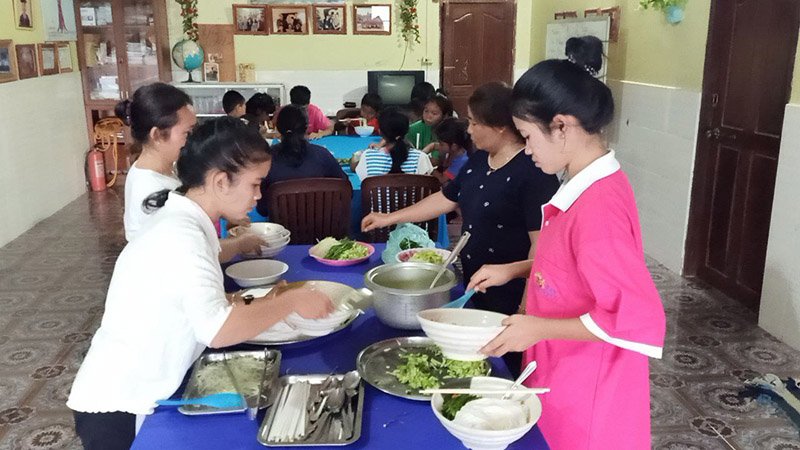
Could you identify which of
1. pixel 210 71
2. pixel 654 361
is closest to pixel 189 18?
pixel 210 71

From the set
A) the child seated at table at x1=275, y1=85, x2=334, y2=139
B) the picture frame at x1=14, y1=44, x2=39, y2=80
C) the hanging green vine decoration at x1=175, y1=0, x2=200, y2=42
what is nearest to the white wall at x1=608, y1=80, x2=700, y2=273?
the child seated at table at x1=275, y1=85, x2=334, y2=139

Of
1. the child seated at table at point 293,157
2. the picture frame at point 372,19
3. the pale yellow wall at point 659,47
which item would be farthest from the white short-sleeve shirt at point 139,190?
the picture frame at point 372,19

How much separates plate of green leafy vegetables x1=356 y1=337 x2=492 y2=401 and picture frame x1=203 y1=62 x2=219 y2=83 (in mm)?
6687

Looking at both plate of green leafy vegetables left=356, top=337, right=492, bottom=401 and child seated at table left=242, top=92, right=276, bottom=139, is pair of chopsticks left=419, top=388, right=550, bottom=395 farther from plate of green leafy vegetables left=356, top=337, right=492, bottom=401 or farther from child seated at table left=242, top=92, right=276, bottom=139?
child seated at table left=242, top=92, right=276, bottom=139

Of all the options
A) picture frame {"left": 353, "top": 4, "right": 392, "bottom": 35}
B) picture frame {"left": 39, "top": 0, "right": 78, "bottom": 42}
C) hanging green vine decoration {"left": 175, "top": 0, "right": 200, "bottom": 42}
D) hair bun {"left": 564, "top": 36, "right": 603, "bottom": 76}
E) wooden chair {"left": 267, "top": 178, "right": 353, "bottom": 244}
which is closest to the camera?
wooden chair {"left": 267, "top": 178, "right": 353, "bottom": 244}

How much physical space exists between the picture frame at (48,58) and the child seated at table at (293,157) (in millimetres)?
3805

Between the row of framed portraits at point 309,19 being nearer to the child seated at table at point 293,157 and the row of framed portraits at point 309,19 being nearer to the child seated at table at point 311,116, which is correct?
the child seated at table at point 311,116

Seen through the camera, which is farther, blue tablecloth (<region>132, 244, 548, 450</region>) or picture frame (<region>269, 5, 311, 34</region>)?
picture frame (<region>269, 5, 311, 34</region>)

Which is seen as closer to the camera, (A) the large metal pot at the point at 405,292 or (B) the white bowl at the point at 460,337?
(B) the white bowl at the point at 460,337

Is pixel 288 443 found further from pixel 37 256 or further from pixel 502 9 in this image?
pixel 502 9

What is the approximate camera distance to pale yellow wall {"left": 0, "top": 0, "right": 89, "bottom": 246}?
519 cm

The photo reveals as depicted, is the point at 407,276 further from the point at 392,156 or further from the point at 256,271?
the point at 392,156

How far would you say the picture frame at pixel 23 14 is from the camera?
5.41m

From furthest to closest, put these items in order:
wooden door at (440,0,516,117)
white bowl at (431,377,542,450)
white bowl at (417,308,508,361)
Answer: wooden door at (440,0,516,117), white bowl at (417,308,508,361), white bowl at (431,377,542,450)
